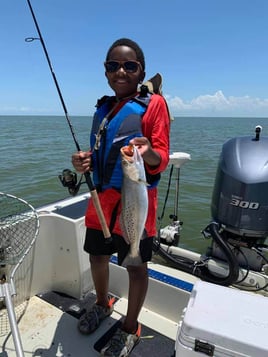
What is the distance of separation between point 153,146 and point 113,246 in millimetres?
884

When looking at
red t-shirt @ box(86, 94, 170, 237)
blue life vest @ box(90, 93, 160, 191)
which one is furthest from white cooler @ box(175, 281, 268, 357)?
blue life vest @ box(90, 93, 160, 191)

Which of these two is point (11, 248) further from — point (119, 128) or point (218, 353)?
point (218, 353)

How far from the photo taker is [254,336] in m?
1.46

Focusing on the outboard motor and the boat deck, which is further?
the outboard motor

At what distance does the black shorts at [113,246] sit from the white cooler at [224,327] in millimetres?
506

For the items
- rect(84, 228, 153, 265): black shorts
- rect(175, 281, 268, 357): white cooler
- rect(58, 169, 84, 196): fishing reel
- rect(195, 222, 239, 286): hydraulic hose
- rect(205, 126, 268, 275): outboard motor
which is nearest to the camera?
rect(175, 281, 268, 357): white cooler

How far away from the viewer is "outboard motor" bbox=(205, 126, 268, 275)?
3039 millimetres

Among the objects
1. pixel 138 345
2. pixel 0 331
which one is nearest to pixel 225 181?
pixel 138 345

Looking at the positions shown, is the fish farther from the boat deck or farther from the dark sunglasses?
the boat deck

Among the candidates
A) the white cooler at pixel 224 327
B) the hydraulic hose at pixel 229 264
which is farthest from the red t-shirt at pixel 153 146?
the hydraulic hose at pixel 229 264

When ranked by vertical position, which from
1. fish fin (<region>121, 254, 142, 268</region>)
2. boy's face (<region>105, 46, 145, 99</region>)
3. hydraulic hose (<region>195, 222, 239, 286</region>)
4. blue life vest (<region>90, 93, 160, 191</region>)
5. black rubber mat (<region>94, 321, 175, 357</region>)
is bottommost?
black rubber mat (<region>94, 321, 175, 357</region>)

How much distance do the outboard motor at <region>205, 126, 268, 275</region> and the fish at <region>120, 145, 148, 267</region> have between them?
1.39m

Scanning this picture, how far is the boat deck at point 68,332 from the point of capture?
97.3 inches

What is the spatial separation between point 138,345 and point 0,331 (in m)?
1.18
